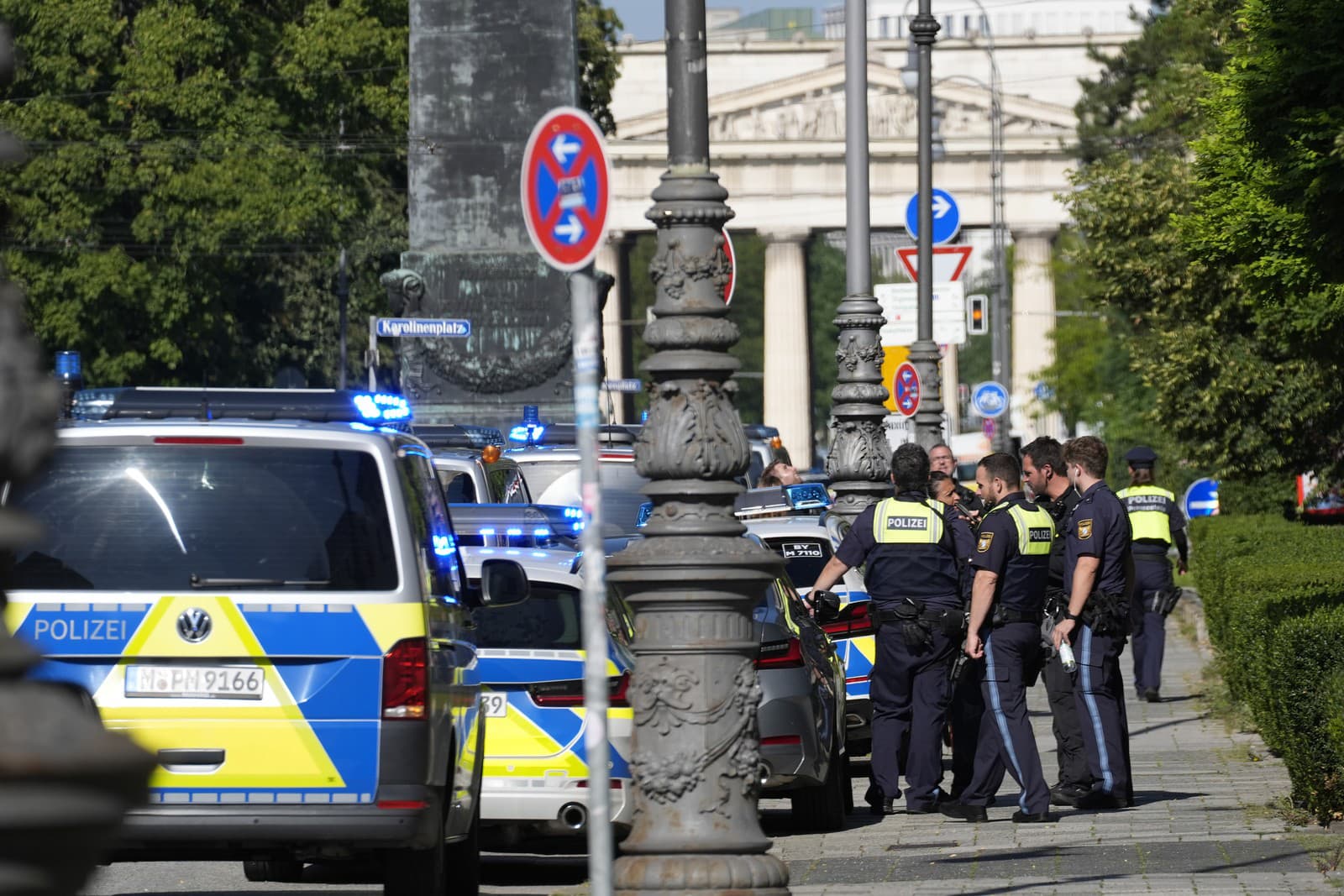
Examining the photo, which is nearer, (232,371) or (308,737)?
(308,737)

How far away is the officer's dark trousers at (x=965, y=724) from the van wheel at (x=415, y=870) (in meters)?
4.99

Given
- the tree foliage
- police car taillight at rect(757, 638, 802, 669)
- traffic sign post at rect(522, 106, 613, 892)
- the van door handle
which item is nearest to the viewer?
traffic sign post at rect(522, 106, 613, 892)

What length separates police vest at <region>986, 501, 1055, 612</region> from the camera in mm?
11781

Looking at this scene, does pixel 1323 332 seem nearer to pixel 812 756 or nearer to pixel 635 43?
pixel 812 756

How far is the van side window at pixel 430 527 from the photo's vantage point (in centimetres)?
788

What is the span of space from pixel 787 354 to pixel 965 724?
73604 mm

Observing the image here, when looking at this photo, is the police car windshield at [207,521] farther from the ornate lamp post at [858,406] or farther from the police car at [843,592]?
the ornate lamp post at [858,406]

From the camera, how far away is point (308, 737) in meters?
7.39

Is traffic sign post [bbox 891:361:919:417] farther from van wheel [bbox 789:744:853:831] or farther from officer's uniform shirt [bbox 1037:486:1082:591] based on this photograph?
van wheel [bbox 789:744:853:831]

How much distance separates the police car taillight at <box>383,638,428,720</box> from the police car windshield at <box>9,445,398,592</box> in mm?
209

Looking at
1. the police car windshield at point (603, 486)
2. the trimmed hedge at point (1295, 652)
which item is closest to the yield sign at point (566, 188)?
the trimmed hedge at point (1295, 652)

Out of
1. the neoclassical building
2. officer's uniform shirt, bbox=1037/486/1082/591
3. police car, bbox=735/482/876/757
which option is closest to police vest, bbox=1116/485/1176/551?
police car, bbox=735/482/876/757

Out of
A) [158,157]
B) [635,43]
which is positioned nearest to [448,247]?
[158,157]

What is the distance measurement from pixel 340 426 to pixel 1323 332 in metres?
6.47
